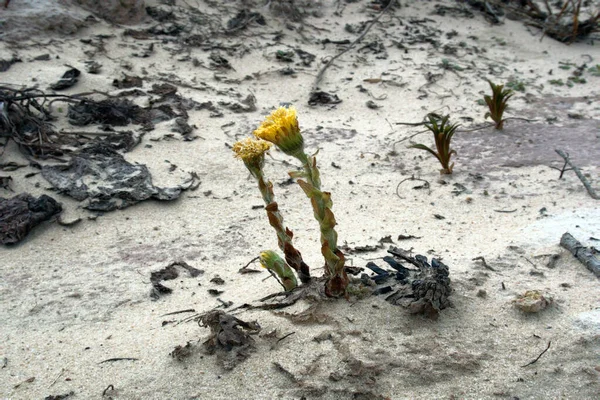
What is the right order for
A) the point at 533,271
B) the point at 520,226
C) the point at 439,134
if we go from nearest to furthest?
the point at 533,271 → the point at 520,226 → the point at 439,134

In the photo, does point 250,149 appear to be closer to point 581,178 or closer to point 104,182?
A: point 104,182

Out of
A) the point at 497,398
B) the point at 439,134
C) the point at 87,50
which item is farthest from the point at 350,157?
the point at 87,50

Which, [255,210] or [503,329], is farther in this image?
[255,210]

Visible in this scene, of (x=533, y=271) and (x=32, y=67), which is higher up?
(x=533, y=271)

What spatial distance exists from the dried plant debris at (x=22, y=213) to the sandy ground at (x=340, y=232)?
78 mm

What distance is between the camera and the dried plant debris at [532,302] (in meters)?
1.96

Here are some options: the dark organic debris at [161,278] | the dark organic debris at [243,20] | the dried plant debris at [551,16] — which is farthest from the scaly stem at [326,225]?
the dried plant debris at [551,16]

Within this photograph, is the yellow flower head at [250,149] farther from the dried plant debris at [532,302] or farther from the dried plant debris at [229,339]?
the dried plant debris at [532,302]

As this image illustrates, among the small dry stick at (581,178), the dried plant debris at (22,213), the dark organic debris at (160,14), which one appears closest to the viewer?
the dried plant debris at (22,213)

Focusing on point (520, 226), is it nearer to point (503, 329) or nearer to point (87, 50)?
point (503, 329)

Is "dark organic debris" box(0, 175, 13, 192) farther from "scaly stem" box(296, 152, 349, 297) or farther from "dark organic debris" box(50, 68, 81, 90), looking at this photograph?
"scaly stem" box(296, 152, 349, 297)

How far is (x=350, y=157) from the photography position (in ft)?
13.1

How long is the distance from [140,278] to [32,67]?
2.88 m

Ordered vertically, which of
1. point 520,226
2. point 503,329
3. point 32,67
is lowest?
point 32,67
